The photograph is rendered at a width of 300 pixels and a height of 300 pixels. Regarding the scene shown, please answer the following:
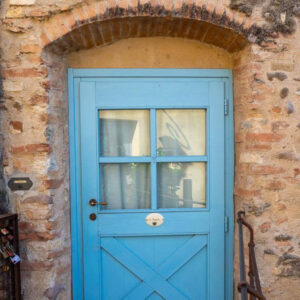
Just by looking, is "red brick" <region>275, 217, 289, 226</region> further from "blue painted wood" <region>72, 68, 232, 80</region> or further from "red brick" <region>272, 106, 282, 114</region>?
"blue painted wood" <region>72, 68, 232, 80</region>

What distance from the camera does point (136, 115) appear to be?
2719 millimetres

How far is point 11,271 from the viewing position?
2.34 metres

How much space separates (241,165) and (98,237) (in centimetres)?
129

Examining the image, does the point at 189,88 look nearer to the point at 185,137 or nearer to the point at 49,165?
the point at 185,137

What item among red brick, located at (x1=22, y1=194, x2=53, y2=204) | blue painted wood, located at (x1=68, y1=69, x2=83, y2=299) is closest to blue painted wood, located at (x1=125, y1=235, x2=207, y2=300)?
blue painted wood, located at (x1=68, y1=69, x2=83, y2=299)

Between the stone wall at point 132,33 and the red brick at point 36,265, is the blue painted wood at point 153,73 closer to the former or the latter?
the stone wall at point 132,33

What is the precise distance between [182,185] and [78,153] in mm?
901

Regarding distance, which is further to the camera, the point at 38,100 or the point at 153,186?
the point at 153,186

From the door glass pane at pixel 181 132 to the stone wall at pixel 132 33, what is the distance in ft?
1.14

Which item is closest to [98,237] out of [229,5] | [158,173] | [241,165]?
[158,173]

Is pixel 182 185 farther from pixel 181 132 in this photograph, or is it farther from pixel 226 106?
pixel 226 106

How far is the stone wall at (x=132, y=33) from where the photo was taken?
2.34 m

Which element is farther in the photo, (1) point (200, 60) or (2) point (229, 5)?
(1) point (200, 60)

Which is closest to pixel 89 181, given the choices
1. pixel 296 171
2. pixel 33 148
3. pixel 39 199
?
pixel 39 199
